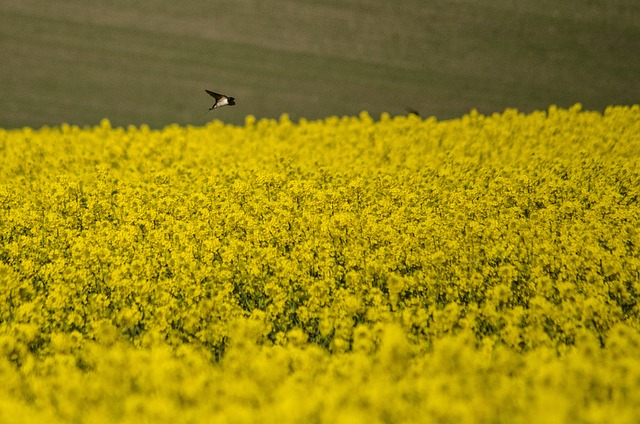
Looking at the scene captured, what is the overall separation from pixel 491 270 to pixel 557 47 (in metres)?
7.09

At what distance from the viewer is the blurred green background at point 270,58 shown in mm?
9164

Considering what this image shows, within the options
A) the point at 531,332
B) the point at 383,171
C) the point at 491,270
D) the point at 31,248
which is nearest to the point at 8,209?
the point at 31,248

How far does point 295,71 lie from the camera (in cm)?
930

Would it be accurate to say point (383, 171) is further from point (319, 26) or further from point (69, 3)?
point (69, 3)

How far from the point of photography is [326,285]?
329 centimetres

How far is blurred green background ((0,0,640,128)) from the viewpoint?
9164 millimetres

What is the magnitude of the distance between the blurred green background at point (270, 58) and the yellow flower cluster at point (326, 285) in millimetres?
2806

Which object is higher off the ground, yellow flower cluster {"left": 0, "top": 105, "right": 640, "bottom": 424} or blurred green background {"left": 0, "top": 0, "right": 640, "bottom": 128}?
blurred green background {"left": 0, "top": 0, "right": 640, "bottom": 128}

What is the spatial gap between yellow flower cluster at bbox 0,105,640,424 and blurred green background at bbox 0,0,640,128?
2806 millimetres

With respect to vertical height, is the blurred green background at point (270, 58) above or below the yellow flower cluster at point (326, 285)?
above

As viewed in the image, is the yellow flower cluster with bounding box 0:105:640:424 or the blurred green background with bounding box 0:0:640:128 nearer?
the yellow flower cluster with bounding box 0:105:640:424

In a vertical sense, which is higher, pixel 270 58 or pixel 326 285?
pixel 270 58

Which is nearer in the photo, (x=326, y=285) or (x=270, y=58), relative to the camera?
(x=326, y=285)

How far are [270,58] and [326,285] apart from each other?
651cm
